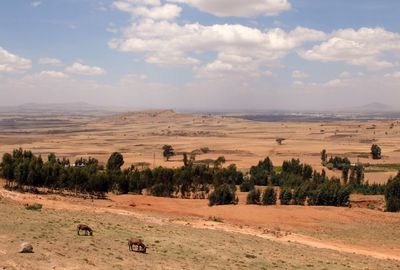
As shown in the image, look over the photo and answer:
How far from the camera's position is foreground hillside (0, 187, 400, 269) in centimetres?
2455

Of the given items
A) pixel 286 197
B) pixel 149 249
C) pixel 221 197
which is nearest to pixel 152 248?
pixel 149 249

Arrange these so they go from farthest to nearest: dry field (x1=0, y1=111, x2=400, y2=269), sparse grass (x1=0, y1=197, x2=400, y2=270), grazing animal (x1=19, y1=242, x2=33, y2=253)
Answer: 1. dry field (x1=0, y1=111, x2=400, y2=269)
2. sparse grass (x1=0, y1=197, x2=400, y2=270)
3. grazing animal (x1=19, y1=242, x2=33, y2=253)

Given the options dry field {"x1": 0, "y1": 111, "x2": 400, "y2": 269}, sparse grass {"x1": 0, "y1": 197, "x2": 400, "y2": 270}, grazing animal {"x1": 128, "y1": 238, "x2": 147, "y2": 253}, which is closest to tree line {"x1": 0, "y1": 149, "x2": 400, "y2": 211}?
dry field {"x1": 0, "y1": 111, "x2": 400, "y2": 269}

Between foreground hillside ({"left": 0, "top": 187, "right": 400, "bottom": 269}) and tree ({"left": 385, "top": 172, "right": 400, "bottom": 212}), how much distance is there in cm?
2470

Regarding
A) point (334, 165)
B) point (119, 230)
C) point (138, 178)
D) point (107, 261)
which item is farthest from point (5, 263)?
point (334, 165)

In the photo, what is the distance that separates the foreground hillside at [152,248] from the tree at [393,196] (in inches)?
972

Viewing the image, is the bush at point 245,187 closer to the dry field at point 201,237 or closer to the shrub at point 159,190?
the shrub at point 159,190

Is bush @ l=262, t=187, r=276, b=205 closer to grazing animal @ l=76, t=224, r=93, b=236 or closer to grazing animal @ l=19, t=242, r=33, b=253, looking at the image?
grazing animal @ l=76, t=224, r=93, b=236

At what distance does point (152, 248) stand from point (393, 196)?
2026 inches

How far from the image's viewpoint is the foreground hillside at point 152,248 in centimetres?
2455

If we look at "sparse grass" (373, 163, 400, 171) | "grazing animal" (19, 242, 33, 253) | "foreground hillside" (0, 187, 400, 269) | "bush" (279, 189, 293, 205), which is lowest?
"sparse grass" (373, 163, 400, 171)

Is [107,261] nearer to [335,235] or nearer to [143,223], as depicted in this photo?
[143,223]

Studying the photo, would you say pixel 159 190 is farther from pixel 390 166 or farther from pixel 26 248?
pixel 390 166

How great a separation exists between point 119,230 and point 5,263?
14.9 meters
